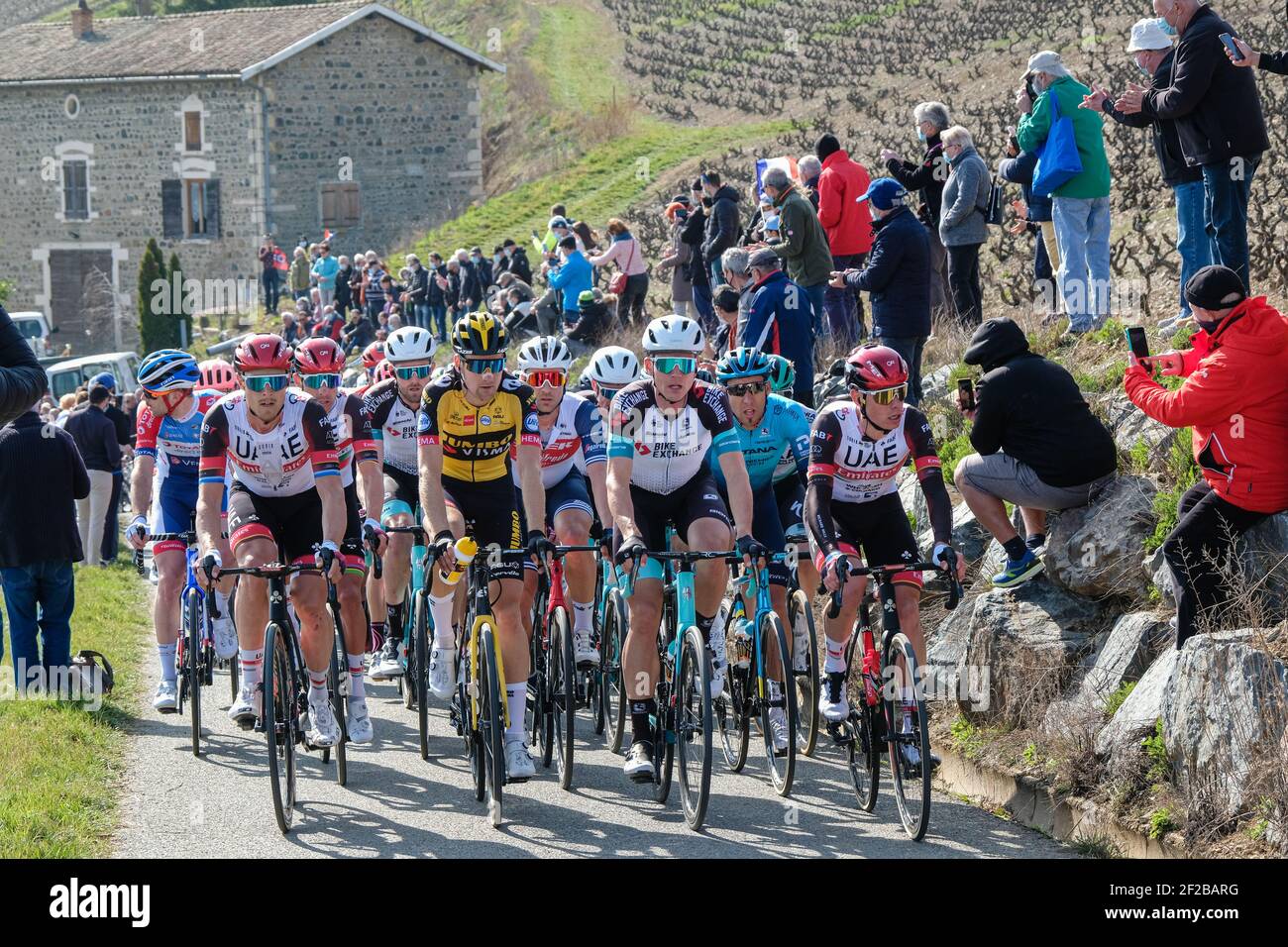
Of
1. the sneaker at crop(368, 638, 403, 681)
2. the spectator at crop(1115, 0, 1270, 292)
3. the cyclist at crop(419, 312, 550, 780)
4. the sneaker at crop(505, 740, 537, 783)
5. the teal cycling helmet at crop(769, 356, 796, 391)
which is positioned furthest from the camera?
the sneaker at crop(368, 638, 403, 681)

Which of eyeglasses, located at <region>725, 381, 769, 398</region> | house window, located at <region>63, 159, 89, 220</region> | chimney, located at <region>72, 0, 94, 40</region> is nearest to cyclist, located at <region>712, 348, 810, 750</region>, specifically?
eyeglasses, located at <region>725, 381, 769, 398</region>

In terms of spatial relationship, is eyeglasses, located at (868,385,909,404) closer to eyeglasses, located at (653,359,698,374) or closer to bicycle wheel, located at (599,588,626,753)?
A: eyeglasses, located at (653,359,698,374)

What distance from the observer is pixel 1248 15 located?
81.7ft

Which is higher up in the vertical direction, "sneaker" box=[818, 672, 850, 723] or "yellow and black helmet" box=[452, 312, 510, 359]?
"yellow and black helmet" box=[452, 312, 510, 359]

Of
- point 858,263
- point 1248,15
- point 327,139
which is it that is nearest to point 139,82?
point 327,139

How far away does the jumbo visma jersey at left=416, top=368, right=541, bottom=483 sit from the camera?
915 cm

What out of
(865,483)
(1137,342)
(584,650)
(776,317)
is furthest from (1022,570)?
(776,317)

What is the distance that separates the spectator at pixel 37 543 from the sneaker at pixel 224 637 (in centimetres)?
117

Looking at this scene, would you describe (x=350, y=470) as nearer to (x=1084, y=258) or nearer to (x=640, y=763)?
(x=640, y=763)

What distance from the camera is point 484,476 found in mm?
9500

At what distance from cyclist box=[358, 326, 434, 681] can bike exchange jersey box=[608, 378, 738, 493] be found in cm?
247

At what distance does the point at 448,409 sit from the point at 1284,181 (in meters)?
9.65

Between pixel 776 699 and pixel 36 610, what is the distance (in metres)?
6.15

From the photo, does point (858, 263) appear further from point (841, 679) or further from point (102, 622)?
point (102, 622)
